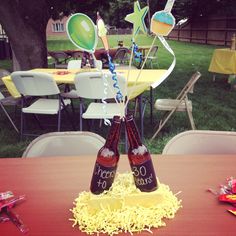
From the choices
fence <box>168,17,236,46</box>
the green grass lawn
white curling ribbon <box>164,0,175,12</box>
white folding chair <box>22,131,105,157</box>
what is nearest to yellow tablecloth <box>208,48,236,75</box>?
the green grass lawn

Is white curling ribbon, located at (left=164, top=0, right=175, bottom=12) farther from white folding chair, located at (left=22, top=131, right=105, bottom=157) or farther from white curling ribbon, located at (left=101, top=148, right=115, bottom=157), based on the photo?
white folding chair, located at (left=22, top=131, right=105, bottom=157)

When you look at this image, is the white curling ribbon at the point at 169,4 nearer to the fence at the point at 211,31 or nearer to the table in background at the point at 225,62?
the table in background at the point at 225,62

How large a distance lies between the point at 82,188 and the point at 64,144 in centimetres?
56

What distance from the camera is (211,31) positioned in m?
23.0

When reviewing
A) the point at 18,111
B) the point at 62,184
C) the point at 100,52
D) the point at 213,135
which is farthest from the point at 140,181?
the point at 100,52

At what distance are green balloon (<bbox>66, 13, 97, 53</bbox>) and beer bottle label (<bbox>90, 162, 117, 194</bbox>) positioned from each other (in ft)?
1.25

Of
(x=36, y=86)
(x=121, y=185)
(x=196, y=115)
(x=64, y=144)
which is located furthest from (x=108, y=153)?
(x=196, y=115)

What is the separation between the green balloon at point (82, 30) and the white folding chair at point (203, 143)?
0.88 meters

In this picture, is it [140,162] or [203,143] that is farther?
[203,143]

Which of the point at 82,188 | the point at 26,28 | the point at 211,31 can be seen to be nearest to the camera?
the point at 82,188

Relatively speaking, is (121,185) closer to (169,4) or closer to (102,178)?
(102,178)

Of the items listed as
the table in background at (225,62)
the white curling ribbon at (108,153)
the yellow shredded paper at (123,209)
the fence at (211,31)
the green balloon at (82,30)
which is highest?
the green balloon at (82,30)

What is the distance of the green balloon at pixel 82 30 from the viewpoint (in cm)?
103

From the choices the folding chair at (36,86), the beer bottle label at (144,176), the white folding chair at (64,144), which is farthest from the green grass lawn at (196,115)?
the beer bottle label at (144,176)
